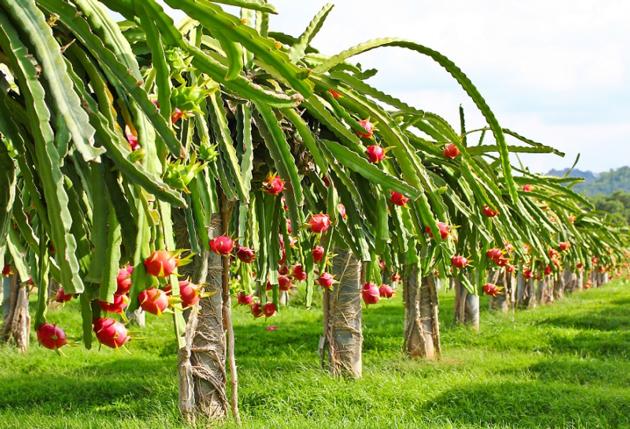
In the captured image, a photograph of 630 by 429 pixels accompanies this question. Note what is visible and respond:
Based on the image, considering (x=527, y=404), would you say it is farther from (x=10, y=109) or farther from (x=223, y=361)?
(x=10, y=109)

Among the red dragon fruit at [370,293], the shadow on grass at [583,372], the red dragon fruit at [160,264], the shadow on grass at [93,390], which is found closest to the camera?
the red dragon fruit at [160,264]

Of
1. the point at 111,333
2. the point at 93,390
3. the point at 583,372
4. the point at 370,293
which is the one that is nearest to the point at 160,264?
the point at 111,333

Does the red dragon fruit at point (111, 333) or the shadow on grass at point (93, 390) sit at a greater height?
the red dragon fruit at point (111, 333)

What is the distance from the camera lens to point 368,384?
6.81m

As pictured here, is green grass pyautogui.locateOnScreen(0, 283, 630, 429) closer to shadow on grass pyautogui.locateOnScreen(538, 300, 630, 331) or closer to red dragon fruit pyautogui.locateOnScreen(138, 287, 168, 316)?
shadow on grass pyautogui.locateOnScreen(538, 300, 630, 331)

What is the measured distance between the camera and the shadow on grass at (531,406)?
6.00 metres

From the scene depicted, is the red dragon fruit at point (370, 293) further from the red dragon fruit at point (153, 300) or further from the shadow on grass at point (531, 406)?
the shadow on grass at point (531, 406)

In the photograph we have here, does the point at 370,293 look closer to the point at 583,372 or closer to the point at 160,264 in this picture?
the point at 160,264

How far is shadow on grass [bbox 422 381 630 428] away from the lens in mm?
6004

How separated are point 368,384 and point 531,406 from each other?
1.48 metres

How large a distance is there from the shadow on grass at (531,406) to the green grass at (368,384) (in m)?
0.01

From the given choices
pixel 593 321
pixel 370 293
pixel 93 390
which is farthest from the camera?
pixel 593 321

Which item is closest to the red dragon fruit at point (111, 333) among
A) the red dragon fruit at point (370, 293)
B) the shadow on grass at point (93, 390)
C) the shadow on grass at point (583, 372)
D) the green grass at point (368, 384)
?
the red dragon fruit at point (370, 293)

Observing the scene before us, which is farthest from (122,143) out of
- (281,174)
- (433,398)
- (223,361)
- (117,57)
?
(433,398)
